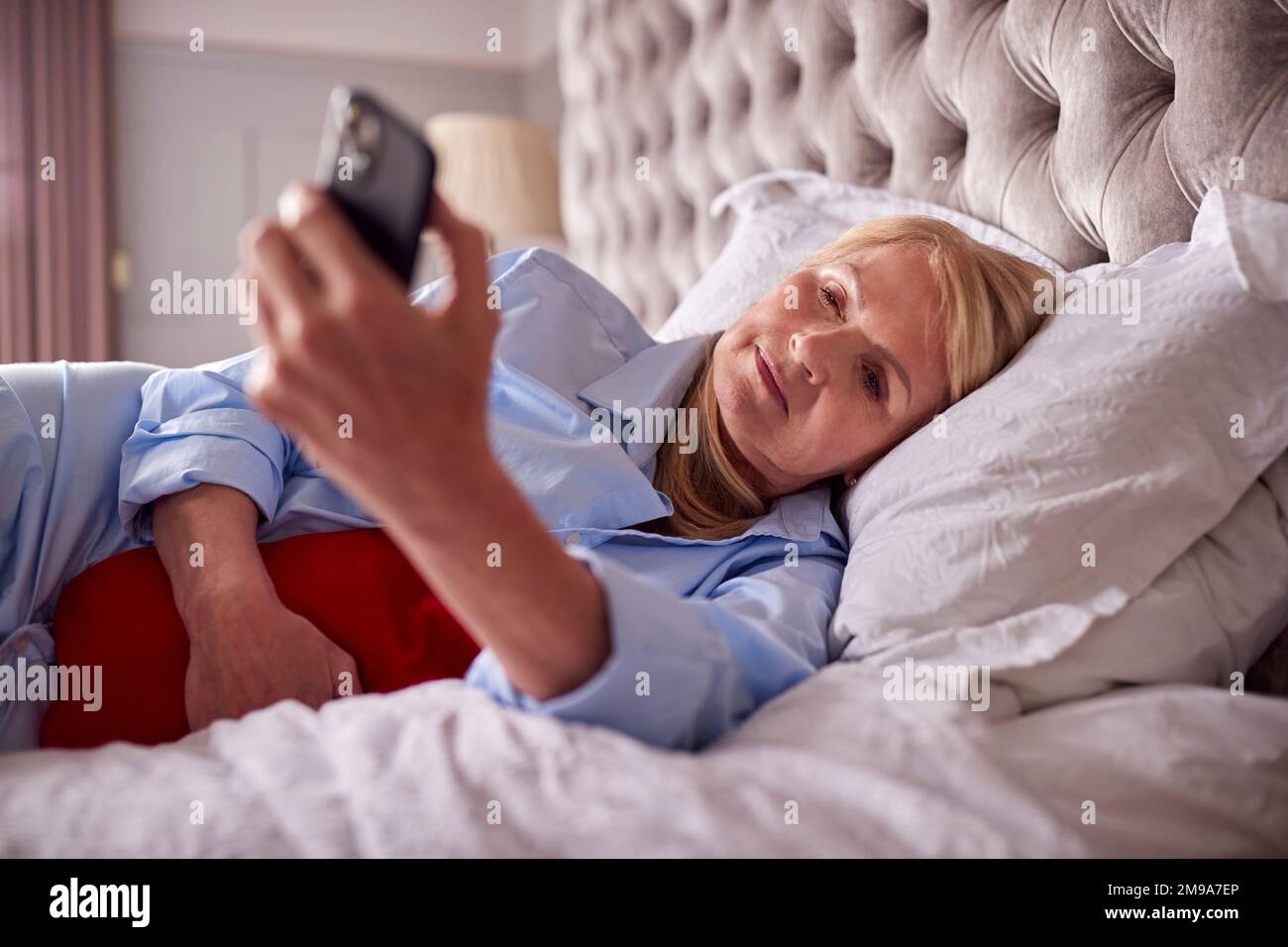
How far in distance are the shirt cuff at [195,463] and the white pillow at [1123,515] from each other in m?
0.53

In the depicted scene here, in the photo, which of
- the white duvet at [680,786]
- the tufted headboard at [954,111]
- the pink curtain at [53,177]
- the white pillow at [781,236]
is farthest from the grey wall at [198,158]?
the white duvet at [680,786]

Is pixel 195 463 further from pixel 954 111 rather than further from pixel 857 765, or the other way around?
pixel 954 111

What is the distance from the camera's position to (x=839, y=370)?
0.94m

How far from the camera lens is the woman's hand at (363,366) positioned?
44 centimetres

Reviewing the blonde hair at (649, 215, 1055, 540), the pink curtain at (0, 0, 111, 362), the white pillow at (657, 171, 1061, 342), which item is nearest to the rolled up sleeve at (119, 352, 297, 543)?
the blonde hair at (649, 215, 1055, 540)

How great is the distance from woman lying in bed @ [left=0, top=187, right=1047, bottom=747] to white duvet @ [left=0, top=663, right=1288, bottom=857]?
0.18ft

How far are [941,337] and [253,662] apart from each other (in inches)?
27.1

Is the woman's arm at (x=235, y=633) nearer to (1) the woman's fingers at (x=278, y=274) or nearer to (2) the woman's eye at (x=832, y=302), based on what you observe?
(1) the woman's fingers at (x=278, y=274)

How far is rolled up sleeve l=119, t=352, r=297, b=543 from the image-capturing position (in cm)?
85

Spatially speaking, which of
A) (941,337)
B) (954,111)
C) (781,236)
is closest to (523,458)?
(941,337)

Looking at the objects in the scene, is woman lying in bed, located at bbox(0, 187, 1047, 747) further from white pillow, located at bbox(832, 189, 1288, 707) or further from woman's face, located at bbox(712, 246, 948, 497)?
white pillow, located at bbox(832, 189, 1288, 707)

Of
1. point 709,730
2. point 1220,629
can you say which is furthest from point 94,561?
point 1220,629

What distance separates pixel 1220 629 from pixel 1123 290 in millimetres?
308
